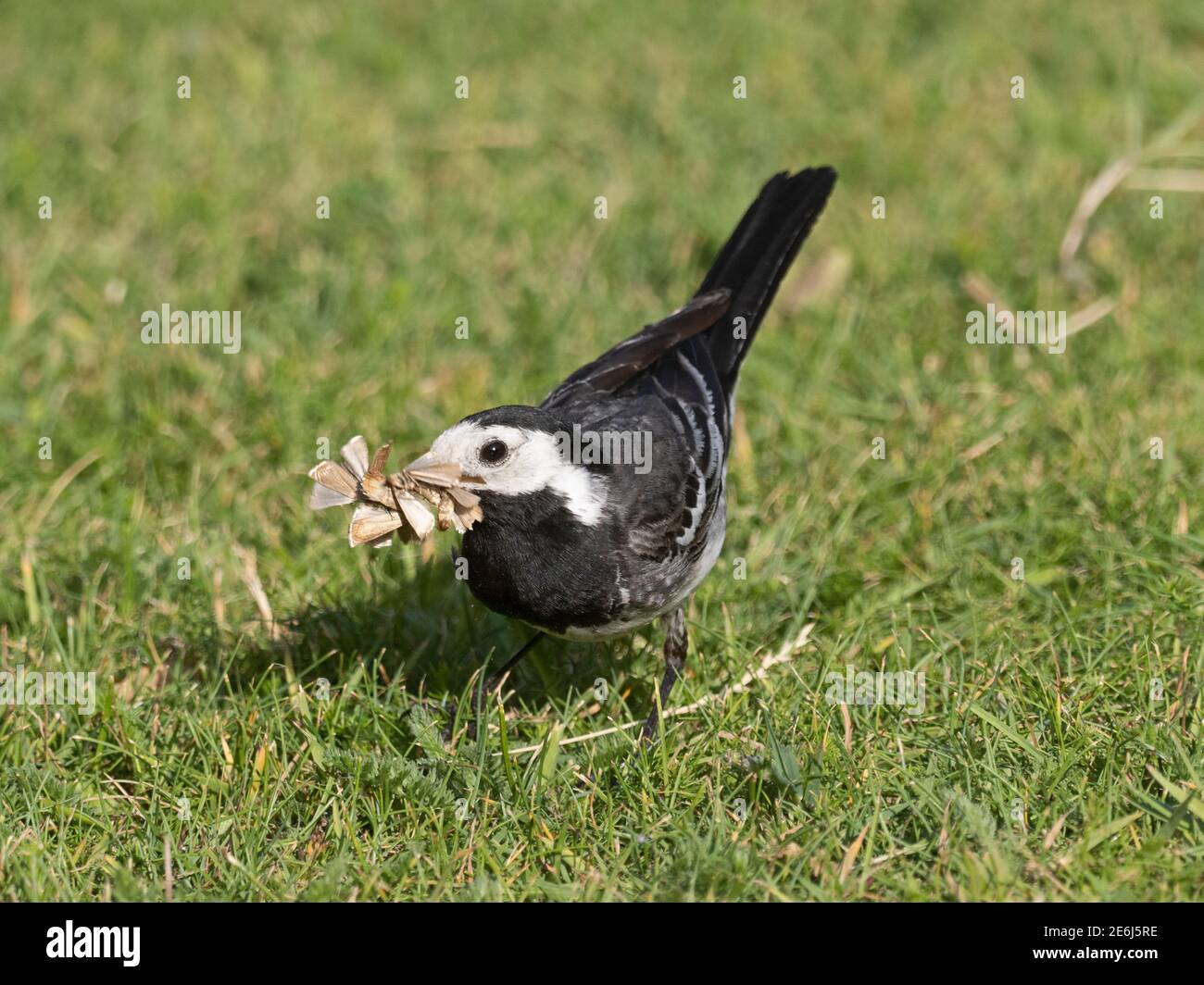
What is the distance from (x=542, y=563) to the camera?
395 cm

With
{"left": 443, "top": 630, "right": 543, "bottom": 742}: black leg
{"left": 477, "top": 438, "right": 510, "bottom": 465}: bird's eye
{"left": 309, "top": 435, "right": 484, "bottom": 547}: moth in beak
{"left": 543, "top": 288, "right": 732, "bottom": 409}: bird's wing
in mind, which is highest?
{"left": 543, "top": 288, "right": 732, "bottom": 409}: bird's wing

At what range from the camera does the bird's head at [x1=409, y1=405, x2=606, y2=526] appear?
380 centimetres

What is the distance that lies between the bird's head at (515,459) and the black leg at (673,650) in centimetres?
59

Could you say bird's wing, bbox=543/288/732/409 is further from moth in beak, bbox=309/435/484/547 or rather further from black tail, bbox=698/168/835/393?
moth in beak, bbox=309/435/484/547

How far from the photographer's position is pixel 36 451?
18.2 feet

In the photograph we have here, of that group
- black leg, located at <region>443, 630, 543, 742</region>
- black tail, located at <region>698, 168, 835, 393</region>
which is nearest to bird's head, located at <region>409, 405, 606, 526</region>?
black leg, located at <region>443, 630, 543, 742</region>

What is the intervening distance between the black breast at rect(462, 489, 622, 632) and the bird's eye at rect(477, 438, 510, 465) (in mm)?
106

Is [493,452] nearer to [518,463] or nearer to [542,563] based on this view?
[518,463]

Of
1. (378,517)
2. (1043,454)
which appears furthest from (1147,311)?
(378,517)

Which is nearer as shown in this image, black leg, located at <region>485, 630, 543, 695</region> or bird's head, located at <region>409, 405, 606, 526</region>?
bird's head, located at <region>409, 405, 606, 526</region>

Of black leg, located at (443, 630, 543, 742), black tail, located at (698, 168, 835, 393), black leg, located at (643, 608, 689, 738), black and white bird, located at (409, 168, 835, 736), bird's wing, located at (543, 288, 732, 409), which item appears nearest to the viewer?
black and white bird, located at (409, 168, 835, 736)

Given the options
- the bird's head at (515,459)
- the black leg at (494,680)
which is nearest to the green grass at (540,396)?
the black leg at (494,680)

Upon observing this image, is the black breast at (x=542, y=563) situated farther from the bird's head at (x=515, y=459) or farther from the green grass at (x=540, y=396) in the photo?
the green grass at (x=540, y=396)
